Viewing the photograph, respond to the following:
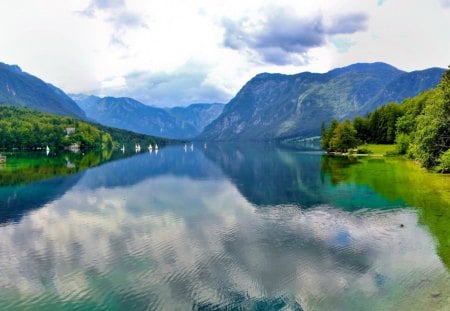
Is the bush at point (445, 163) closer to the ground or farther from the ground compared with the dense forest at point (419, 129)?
closer to the ground

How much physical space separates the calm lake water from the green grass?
91403 millimetres

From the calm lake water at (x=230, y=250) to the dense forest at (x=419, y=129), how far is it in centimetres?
2727

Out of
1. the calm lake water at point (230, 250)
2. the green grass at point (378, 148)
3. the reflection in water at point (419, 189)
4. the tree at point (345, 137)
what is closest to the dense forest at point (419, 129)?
the tree at point (345, 137)

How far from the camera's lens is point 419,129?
12412 centimetres

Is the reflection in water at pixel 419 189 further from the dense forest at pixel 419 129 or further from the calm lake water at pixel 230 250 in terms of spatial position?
the dense forest at pixel 419 129

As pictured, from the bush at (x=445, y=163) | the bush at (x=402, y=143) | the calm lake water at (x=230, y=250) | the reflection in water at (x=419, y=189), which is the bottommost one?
the calm lake water at (x=230, y=250)

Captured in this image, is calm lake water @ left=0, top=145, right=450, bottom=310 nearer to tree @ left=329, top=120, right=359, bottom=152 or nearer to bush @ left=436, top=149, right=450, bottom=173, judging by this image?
bush @ left=436, top=149, right=450, bottom=173

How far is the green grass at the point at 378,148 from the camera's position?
17150 cm

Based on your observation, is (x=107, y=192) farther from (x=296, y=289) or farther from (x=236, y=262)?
(x=296, y=289)

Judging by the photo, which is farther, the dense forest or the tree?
the tree

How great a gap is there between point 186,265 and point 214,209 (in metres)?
29.4

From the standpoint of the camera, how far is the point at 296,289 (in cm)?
3269

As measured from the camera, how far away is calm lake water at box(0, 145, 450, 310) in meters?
31.5

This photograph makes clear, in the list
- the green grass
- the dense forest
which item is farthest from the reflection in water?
the green grass
